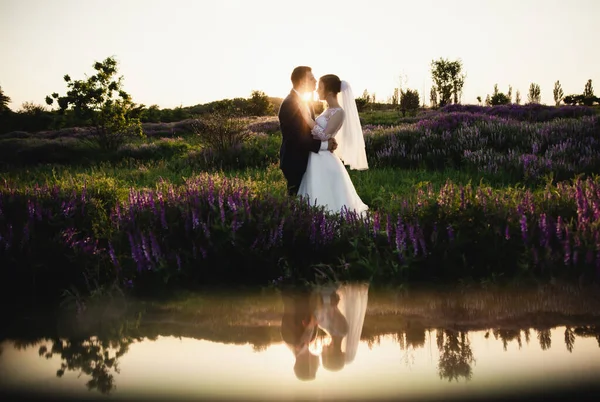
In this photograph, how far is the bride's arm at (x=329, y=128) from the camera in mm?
7625

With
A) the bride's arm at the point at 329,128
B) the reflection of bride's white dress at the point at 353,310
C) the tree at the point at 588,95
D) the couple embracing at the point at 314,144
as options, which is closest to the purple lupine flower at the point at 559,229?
the reflection of bride's white dress at the point at 353,310

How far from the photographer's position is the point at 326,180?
7.80 metres

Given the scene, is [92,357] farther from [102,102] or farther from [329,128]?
[102,102]

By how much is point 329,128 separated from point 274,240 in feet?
10.7

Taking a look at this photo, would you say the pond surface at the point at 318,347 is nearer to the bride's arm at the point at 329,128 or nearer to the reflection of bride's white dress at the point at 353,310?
the reflection of bride's white dress at the point at 353,310

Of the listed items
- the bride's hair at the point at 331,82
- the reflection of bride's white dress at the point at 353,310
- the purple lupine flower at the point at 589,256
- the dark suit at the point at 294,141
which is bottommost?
the reflection of bride's white dress at the point at 353,310

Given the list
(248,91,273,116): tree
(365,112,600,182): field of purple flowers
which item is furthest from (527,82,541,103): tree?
(365,112,600,182): field of purple flowers

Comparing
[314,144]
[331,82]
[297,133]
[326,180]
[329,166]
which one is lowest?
[326,180]

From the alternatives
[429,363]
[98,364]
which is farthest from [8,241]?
[429,363]

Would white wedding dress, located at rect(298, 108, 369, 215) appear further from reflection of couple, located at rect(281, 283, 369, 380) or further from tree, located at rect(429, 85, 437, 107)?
tree, located at rect(429, 85, 437, 107)

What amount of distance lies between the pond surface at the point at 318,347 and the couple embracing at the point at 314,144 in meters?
3.75

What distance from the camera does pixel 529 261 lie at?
446cm

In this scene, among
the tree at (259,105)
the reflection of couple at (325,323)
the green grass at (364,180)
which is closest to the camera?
the reflection of couple at (325,323)

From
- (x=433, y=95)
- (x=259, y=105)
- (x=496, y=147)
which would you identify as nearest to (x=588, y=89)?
(x=433, y=95)
